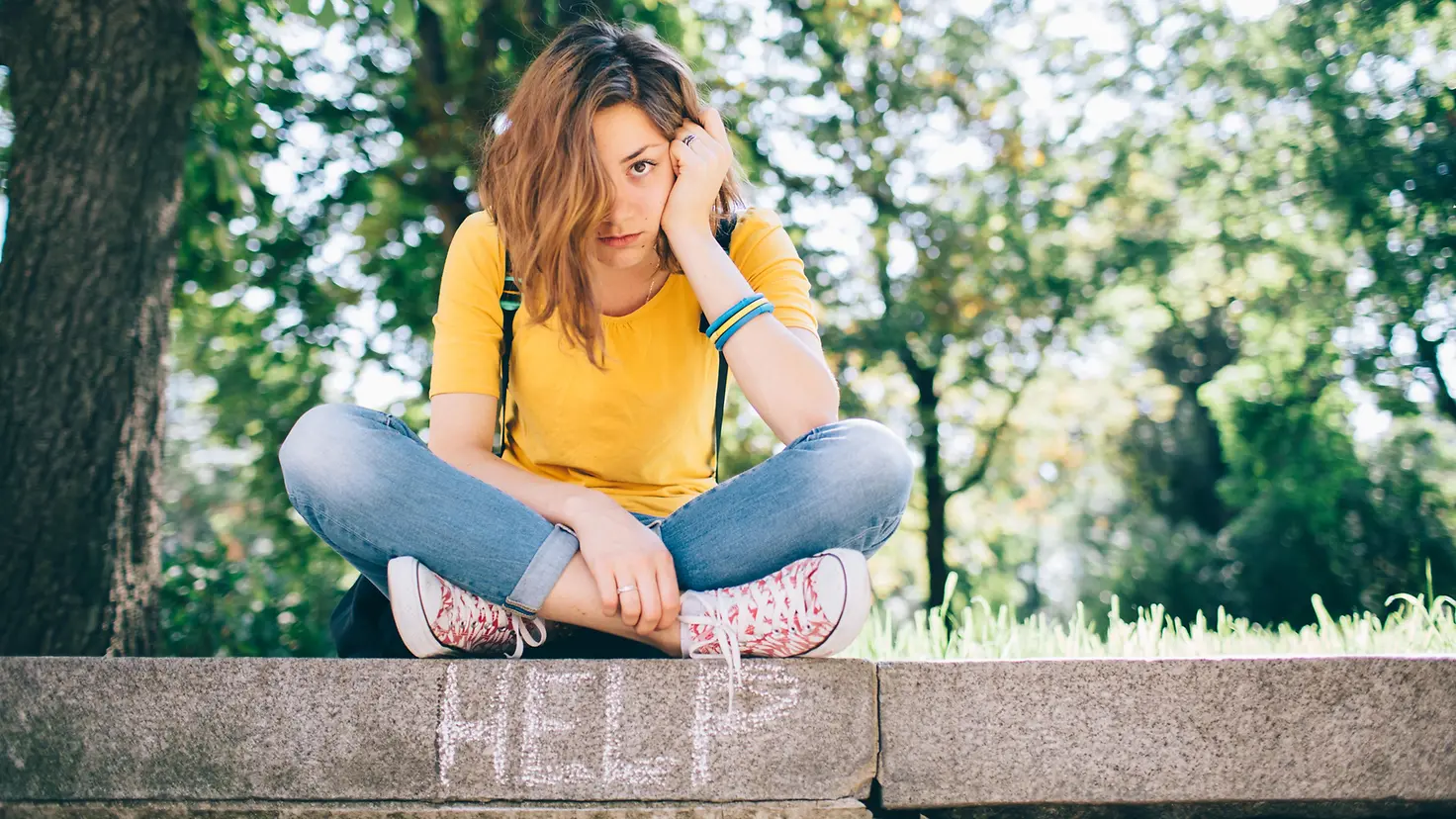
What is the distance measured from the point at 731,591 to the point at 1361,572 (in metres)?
13.4

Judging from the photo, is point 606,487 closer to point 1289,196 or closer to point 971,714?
point 971,714

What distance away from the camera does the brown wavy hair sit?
256 cm

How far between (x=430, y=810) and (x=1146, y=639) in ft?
6.35

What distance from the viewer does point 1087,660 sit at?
7.02 ft

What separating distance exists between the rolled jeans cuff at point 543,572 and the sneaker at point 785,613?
258mm

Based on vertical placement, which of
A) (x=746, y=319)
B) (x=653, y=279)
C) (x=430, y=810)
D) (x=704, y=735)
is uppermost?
(x=653, y=279)

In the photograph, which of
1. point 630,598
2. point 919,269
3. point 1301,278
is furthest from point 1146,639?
point 1301,278

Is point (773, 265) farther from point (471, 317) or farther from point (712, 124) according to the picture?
point (471, 317)

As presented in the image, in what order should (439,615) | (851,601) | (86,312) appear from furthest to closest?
(86,312) → (439,615) → (851,601)

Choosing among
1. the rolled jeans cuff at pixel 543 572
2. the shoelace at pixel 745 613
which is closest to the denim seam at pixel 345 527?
the rolled jeans cuff at pixel 543 572

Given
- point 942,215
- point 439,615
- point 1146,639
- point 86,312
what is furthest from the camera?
point 942,215

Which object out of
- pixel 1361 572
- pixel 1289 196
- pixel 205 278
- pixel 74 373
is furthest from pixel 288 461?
pixel 1361 572

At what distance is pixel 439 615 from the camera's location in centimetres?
211

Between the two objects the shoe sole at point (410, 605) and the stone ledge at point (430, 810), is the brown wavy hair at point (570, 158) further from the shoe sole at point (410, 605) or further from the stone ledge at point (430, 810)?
the stone ledge at point (430, 810)
